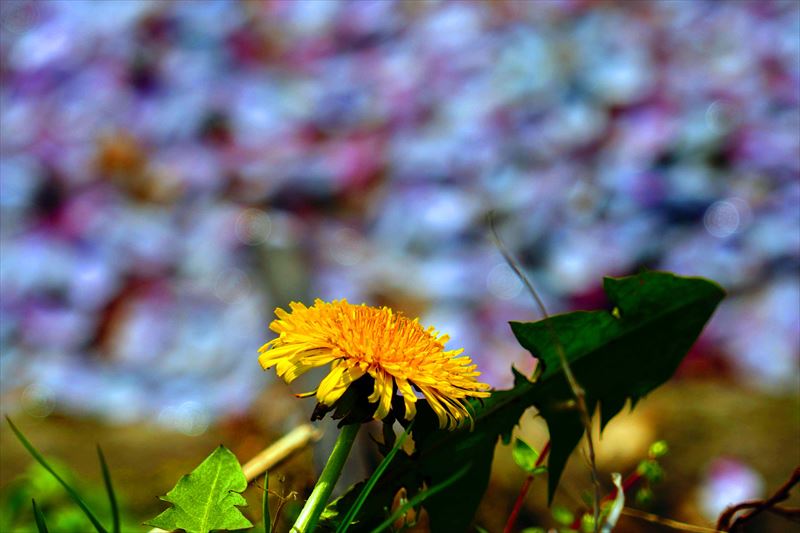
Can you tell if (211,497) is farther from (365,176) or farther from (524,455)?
(365,176)

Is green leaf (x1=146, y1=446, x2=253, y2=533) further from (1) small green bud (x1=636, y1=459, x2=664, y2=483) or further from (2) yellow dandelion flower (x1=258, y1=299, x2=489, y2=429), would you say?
(1) small green bud (x1=636, y1=459, x2=664, y2=483)

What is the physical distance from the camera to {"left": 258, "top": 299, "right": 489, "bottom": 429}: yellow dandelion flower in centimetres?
51

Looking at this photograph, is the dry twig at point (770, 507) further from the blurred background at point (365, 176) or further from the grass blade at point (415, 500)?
the blurred background at point (365, 176)

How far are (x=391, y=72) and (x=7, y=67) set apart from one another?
1774 millimetres

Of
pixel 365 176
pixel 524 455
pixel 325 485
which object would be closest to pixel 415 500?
pixel 325 485

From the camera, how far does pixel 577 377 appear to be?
0.71 metres

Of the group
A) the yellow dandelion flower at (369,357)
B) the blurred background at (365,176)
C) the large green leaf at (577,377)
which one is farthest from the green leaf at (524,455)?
the blurred background at (365,176)

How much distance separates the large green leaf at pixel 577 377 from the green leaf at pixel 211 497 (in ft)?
0.34

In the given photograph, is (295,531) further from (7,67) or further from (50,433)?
(7,67)

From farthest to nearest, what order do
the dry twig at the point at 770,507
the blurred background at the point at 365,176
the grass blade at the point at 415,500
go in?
the blurred background at the point at 365,176 → the dry twig at the point at 770,507 → the grass blade at the point at 415,500

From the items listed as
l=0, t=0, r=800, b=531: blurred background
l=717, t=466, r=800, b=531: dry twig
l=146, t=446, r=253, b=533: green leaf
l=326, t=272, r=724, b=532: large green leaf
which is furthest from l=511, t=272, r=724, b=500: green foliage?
l=0, t=0, r=800, b=531: blurred background

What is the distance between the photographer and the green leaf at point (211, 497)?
0.59 metres

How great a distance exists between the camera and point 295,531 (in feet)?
1.75

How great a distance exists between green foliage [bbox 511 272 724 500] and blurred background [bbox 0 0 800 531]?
1.80 meters
